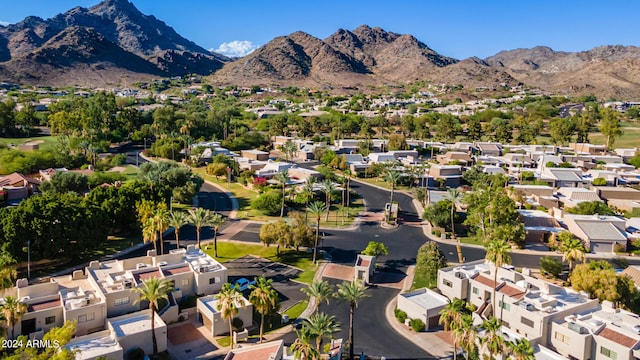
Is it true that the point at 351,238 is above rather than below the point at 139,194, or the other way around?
below

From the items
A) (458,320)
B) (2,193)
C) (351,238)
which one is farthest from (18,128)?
(458,320)

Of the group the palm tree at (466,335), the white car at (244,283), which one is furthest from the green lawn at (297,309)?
the palm tree at (466,335)

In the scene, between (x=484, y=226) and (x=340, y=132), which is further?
(x=340, y=132)

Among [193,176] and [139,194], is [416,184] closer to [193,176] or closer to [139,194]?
[193,176]

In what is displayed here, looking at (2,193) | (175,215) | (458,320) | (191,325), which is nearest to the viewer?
(458,320)

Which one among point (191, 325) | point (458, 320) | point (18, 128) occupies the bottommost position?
point (191, 325)

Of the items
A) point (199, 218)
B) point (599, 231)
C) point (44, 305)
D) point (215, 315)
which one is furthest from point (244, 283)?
point (599, 231)

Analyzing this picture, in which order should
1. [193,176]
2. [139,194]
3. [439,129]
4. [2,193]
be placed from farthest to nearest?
[439,129], [193,176], [2,193], [139,194]
